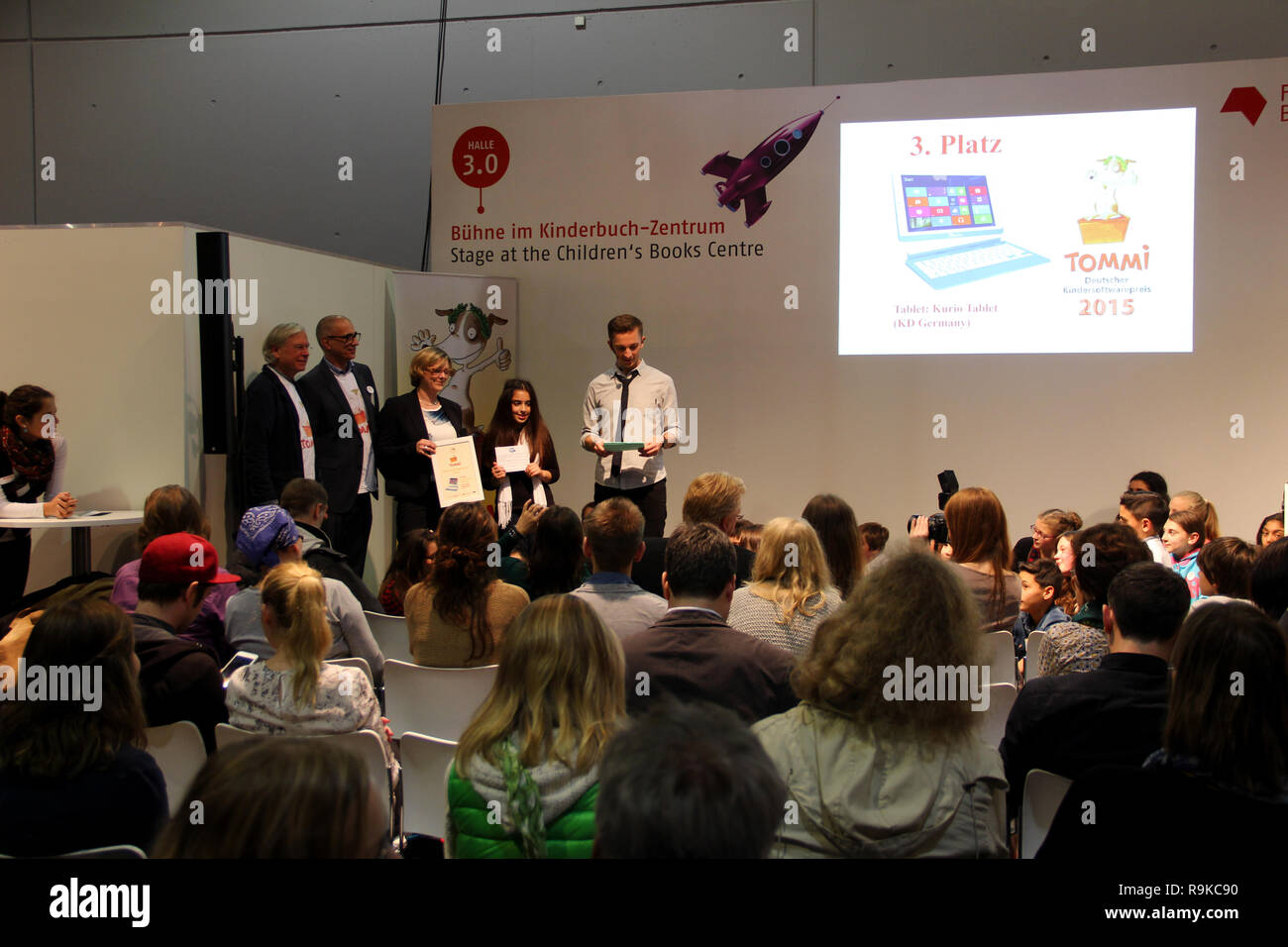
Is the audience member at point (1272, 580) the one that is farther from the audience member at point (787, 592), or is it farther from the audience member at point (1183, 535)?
the audience member at point (1183, 535)

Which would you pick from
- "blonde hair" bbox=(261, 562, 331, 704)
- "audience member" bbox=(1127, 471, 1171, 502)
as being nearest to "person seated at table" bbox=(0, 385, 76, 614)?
"blonde hair" bbox=(261, 562, 331, 704)

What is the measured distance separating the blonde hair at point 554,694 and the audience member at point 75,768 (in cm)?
58

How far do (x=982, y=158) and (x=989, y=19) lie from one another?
134 cm

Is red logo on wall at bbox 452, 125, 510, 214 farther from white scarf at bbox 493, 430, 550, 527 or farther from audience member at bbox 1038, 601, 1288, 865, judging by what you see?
audience member at bbox 1038, 601, 1288, 865

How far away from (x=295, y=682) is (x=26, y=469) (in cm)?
349

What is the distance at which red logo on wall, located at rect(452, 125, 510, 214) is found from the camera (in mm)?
7027

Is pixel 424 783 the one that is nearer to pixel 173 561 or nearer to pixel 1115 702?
pixel 173 561

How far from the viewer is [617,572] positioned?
3.24 meters

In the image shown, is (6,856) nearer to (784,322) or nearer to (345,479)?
(345,479)

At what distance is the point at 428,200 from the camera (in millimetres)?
8062
